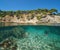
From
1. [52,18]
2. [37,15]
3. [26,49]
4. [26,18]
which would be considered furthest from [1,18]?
[26,49]

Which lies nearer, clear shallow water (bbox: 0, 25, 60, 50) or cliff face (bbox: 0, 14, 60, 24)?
clear shallow water (bbox: 0, 25, 60, 50)

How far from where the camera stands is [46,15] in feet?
429

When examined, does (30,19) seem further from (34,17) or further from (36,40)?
(36,40)

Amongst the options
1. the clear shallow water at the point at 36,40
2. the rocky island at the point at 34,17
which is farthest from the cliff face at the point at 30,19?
the clear shallow water at the point at 36,40

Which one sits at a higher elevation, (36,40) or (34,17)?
(34,17)

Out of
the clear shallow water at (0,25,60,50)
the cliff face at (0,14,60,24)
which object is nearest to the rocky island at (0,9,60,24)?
the cliff face at (0,14,60,24)

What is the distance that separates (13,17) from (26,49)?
117947 millimetres

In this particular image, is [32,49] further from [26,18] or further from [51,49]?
[26,18]

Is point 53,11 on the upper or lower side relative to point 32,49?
upper

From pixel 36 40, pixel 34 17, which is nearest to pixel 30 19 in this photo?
pixel 34 17

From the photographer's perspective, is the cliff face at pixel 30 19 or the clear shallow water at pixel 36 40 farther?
the cliff face at pixel 30 19

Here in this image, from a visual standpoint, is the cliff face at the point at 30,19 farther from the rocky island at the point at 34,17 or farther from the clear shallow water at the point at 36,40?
the clear shallow water at the point at 36,40

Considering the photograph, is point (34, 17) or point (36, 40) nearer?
point (36, 40)

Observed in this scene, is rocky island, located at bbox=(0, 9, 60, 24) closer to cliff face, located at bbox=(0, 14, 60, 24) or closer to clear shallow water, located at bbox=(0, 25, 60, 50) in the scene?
cliff face, located at bbox=(0, 14, 60, 24)
